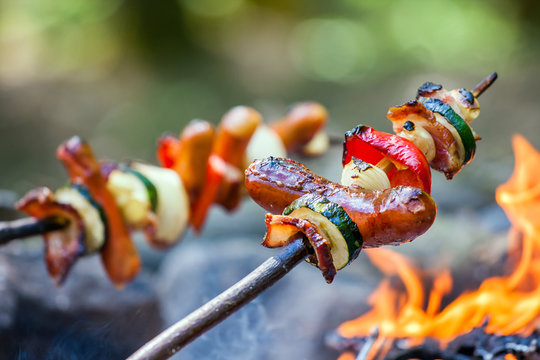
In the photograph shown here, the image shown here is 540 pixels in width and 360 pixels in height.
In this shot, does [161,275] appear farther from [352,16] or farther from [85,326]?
[352,16]

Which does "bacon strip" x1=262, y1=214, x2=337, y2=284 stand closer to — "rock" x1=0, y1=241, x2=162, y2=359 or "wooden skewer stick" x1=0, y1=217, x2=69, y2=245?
"wooden skewer stick" x1=0, y1=217, x2=69, y2=245

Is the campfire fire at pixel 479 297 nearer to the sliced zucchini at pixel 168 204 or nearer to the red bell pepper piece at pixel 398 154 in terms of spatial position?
the red bell pepper piece at pixel 398 154

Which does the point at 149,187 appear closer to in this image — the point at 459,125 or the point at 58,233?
the point at 58,233

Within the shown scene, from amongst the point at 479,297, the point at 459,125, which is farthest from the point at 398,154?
the point at 479,297

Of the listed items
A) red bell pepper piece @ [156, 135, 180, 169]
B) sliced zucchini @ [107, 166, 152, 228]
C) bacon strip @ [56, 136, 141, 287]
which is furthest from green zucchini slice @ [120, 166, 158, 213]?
red bell pepper piece @ [156, 135, 180, 169]

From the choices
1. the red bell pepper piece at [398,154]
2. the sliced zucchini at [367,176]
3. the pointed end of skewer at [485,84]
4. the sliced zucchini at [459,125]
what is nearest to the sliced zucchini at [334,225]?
the sliced zucchini at [367,176]
